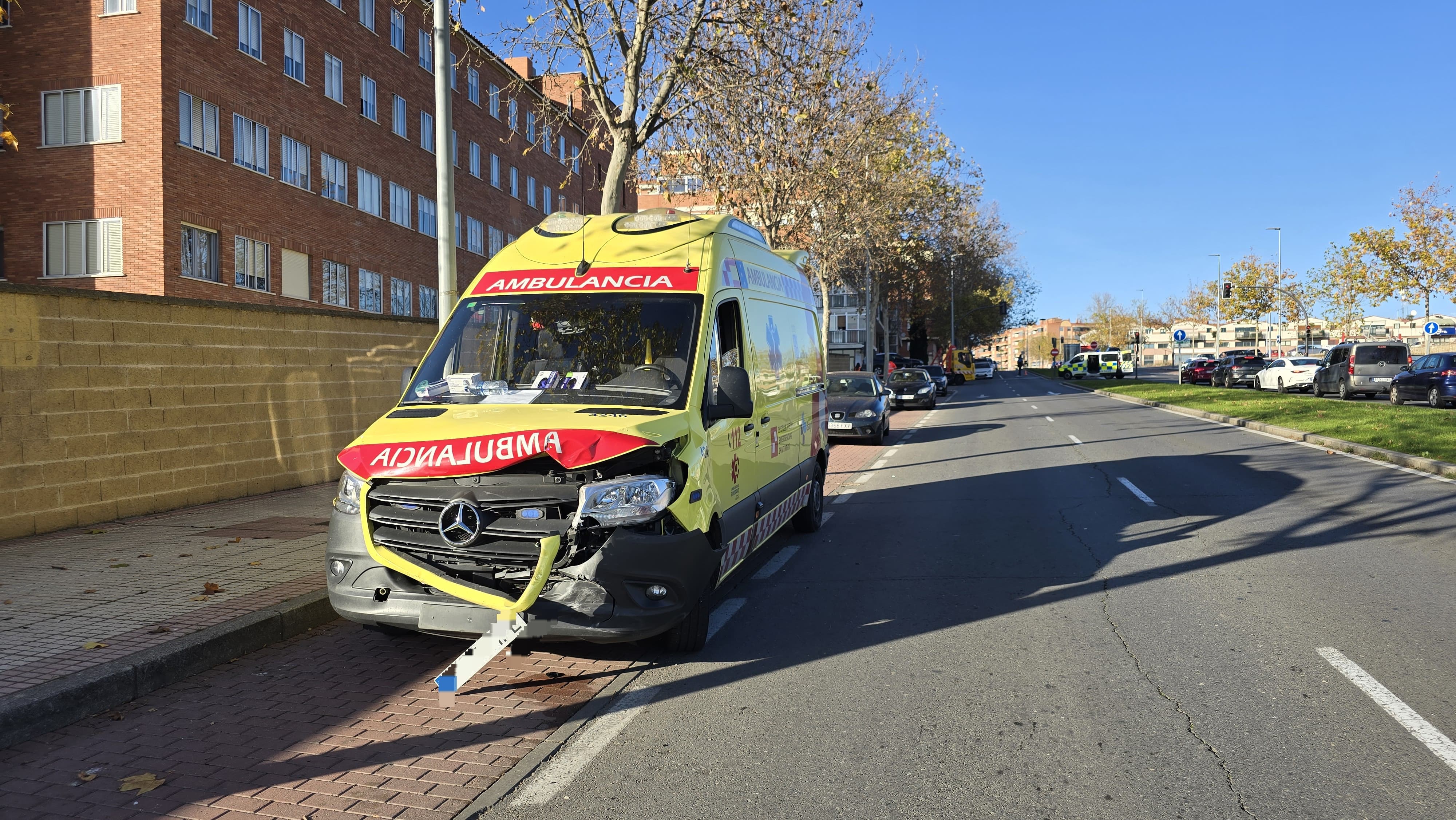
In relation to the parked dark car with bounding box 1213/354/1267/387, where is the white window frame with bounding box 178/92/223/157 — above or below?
above

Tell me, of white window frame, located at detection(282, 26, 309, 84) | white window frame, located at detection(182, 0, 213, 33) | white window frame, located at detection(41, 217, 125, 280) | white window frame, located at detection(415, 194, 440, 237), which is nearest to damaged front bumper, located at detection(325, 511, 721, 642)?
white window frame, located at detection(41, 217, 125, 280)

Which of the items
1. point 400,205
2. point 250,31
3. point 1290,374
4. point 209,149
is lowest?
point 1290,374

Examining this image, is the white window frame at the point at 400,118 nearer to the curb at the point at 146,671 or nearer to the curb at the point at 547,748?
the curb at the point at 146,671

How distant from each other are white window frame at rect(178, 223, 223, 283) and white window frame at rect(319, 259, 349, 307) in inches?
180

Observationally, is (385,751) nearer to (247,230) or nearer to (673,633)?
(673,633)

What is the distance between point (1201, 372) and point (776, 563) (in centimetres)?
5675

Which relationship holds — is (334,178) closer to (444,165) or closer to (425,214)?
(425,214)

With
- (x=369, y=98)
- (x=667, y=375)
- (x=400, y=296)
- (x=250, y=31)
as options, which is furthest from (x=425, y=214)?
(x=667, y=375)

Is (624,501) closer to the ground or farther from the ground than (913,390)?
closer to the ground

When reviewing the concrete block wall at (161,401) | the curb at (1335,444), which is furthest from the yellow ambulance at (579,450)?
the curb at (1335,444)

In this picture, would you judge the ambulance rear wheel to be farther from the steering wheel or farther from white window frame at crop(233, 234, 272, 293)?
white window frame at crop(233, 234, 272, 293)

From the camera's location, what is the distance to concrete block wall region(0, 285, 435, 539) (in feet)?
28.2

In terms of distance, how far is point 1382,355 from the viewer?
33094 millimetres

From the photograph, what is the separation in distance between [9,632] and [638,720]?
3678 mm
